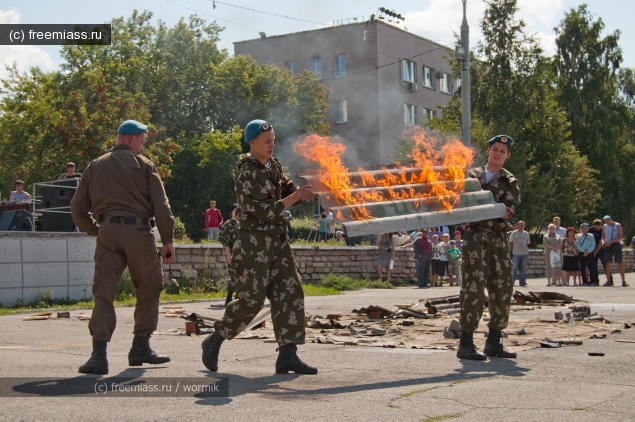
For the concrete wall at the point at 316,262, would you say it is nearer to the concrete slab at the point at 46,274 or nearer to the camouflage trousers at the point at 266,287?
the concrete slab at the point at 46,274

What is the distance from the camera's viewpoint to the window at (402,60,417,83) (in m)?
53.6

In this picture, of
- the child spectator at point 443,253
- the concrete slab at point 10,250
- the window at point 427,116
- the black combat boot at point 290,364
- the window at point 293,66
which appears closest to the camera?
the black combat boot at point 290,364

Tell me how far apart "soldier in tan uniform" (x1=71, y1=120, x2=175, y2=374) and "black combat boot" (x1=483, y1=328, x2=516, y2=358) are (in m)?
2.86

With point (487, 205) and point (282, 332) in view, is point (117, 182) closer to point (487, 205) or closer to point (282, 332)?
point (282, 332)

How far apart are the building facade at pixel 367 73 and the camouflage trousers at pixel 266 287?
137ft

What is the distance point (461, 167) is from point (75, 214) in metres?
3.35

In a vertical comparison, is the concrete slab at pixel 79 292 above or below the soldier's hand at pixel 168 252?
below

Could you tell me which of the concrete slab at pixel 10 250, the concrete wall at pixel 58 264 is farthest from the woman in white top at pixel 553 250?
the concrete slab at pixel 10 250

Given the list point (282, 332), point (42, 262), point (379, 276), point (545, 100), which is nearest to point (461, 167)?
point (282, 332)

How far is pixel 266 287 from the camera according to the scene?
20.0 ft

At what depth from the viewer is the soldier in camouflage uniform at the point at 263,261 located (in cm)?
602

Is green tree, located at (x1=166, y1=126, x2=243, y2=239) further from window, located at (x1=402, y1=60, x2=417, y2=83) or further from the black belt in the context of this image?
the black belt

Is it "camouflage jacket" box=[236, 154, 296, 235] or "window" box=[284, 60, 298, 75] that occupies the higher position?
"window" box=[284, 60, 298, 75]

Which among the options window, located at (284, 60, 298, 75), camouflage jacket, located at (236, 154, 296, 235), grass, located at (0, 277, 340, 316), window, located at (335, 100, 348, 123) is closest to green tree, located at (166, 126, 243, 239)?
window, located at (335, 100, 348, 123)
